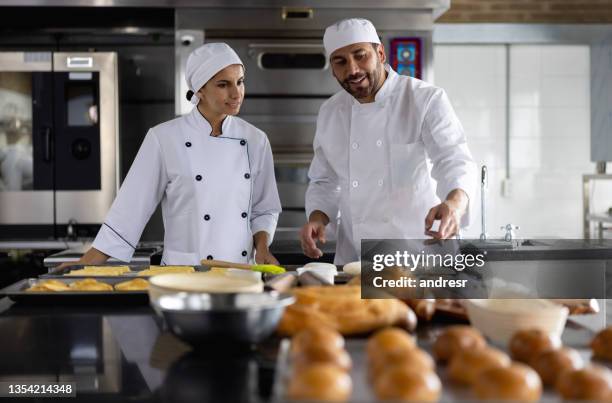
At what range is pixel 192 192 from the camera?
279 centimetres

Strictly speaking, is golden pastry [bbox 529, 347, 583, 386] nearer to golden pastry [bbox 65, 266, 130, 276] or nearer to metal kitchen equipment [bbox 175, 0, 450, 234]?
golden pastry [bbox 65, 266, 130, 276]

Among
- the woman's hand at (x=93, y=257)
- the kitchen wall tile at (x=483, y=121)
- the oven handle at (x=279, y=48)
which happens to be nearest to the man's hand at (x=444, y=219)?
the woman's hand at (x=93, y=257)

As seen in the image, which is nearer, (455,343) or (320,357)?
(320,357)

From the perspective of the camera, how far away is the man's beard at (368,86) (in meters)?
2.70

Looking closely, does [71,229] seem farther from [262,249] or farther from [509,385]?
[509,385]

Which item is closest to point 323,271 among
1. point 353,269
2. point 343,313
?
point 353,269

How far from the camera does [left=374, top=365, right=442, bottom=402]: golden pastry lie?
898 mm

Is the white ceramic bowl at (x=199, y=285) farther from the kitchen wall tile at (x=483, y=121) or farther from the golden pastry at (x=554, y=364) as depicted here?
the kitchen wall tile at (x=483, y=121)

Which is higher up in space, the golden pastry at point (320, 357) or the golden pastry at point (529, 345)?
the golden pastry at point (320, 357)

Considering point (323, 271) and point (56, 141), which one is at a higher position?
point (56, 141)

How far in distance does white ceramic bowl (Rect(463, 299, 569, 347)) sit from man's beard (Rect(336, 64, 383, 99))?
4.94 feet

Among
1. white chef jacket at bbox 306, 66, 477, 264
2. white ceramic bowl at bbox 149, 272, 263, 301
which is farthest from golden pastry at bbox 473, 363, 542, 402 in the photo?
white chef jacket at bbox 306, 66, 477, 264

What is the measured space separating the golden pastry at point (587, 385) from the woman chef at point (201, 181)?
1.78 m

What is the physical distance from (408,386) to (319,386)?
0.11 m
